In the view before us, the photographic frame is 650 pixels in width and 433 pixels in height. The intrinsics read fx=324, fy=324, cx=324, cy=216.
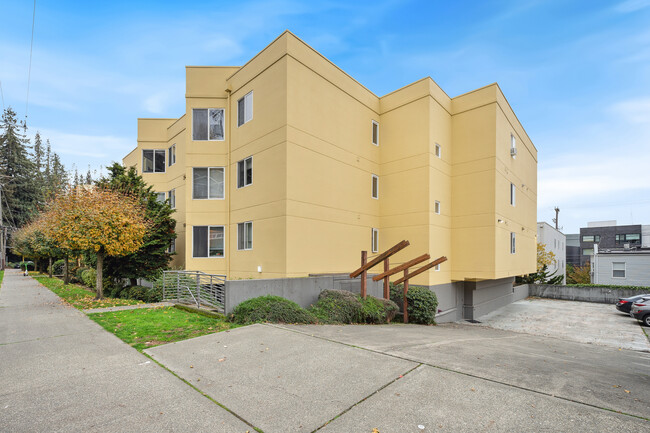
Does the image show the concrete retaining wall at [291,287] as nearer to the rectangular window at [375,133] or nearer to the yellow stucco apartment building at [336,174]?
the yellow stucco apartment building at [336,174]

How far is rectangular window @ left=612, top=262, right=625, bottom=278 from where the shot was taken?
88.0 feet

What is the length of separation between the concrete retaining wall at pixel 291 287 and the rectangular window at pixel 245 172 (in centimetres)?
544

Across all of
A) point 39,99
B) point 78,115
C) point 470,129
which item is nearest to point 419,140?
point 470,129

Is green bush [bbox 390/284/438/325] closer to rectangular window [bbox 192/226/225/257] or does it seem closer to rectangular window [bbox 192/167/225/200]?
rectangular window [bbox 192/226/225/257]

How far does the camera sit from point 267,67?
44.1 ft

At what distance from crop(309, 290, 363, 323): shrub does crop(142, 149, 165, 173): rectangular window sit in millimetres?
15955

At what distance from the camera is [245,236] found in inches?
564

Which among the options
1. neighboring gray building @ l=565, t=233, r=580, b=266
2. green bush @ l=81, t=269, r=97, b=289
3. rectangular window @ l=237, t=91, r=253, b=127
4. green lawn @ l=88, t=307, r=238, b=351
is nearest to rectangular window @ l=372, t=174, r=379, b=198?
rectangular window @ l=237, t=91, r=253, b=127

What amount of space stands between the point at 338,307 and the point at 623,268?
2905 centimetres

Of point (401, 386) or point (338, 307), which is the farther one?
point (338, 307)

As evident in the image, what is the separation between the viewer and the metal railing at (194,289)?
33.5ft

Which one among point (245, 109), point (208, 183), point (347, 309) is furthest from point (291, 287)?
point (245, 109)

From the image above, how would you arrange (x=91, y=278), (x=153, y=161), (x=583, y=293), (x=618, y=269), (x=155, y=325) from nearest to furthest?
1. (x=155, y=325)
2. (x=91, y=278)
3. (x=153, y=161)
4. (x=583, y=293)
5. (x=618, y=269)

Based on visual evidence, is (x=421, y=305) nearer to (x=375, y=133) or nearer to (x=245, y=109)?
(x=375, y=133)
